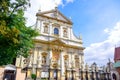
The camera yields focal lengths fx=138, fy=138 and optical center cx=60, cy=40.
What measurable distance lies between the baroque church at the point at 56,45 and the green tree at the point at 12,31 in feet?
33.6

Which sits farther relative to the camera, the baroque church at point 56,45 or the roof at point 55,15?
the roof at point 55,15

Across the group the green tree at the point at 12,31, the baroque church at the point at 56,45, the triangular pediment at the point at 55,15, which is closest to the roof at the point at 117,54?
the baroque church at the point at 56,45

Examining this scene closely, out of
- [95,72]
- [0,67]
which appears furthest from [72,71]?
[0,67]

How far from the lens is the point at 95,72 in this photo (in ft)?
82.1

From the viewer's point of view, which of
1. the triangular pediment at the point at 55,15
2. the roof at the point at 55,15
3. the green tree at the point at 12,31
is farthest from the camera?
the triangular pediment at the point at 55,15

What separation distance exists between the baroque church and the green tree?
10247 millimetres

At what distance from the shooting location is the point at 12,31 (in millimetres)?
9539

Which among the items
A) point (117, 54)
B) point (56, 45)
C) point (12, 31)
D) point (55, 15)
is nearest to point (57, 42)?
point (56, 45)

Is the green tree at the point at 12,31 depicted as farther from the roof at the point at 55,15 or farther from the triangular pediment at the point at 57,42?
the roof at the point at 55,15

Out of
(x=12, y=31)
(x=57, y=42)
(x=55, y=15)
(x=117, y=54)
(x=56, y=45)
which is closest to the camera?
(x=12, y=31)

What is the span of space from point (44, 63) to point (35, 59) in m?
2.14

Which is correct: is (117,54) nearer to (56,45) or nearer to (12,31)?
(56,45)

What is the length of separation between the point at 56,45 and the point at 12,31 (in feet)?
65.4

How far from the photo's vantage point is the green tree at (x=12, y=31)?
31.1ft
